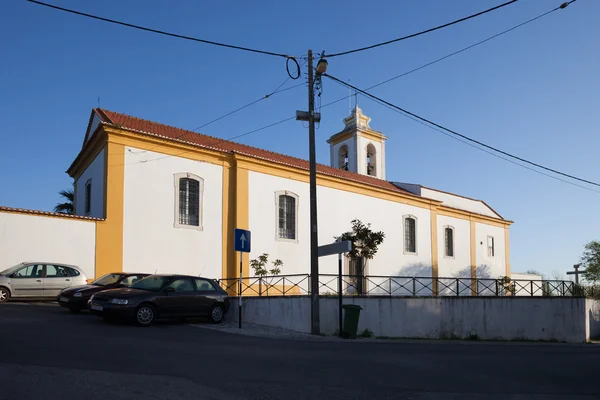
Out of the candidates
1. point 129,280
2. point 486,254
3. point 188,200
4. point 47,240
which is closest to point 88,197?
point 188,200

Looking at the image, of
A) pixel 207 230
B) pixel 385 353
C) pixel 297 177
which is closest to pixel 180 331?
pixel 385 353

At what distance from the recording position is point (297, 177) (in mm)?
27609

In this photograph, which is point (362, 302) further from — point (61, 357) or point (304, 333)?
point (61, 357)

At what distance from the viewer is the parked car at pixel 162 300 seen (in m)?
13.5

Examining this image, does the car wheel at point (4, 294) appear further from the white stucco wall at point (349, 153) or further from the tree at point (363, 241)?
the white stucco wall at point (349, 153)

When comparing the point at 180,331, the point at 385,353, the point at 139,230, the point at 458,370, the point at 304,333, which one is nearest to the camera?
the point at 458,370

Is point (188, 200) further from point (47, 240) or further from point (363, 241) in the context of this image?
point (363, 241)

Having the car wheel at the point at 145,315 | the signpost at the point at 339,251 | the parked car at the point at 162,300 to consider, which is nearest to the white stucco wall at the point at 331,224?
the parked car at the point at 162,300

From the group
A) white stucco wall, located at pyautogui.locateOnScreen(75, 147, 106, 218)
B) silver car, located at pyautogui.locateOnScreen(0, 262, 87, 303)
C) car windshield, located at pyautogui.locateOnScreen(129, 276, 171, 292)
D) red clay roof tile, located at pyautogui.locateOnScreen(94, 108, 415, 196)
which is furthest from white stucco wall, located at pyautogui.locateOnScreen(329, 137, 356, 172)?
car windshield, located at pyautogui.locateOnScreen(129, 276, 171, 292)

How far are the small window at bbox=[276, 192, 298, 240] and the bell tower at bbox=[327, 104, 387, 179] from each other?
9766mm

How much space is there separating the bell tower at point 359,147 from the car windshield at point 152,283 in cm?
2281

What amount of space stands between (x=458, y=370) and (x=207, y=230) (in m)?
15.9

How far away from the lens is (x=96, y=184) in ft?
73.5

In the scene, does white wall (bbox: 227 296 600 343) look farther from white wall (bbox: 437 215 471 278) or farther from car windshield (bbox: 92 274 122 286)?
white wall (bbox: 437 215 471 278)
